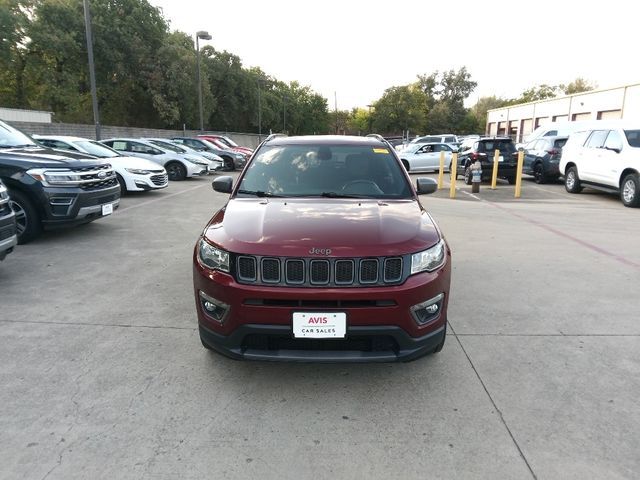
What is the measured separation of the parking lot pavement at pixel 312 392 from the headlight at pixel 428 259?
2.77ft

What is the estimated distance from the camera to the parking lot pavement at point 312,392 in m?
2.54

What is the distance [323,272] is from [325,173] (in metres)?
1.66

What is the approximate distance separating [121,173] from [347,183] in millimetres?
9495

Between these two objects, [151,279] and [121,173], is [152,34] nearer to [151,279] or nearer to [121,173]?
[121,173]

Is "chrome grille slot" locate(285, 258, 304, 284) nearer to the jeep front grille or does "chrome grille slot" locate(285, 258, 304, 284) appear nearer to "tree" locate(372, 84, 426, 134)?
the jeep front grille

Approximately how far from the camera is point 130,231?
8.19 meters

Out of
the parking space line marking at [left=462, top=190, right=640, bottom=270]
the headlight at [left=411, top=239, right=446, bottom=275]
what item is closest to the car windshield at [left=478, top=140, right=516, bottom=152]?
the parking space line marking at [left=462, top=190, right=640, bottom=270]

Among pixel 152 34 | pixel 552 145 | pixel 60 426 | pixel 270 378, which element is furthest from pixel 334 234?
pixel 152 34

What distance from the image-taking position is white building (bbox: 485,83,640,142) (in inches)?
1380

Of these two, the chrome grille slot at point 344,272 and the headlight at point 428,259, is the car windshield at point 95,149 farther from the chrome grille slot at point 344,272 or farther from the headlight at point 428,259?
the headlight at point 428,259

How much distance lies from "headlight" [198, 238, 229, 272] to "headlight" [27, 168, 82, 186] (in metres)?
4.64

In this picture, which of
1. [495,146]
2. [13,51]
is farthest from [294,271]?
[13,51]

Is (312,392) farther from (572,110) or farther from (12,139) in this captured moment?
(572,110)

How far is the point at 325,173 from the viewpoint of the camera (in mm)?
4395
